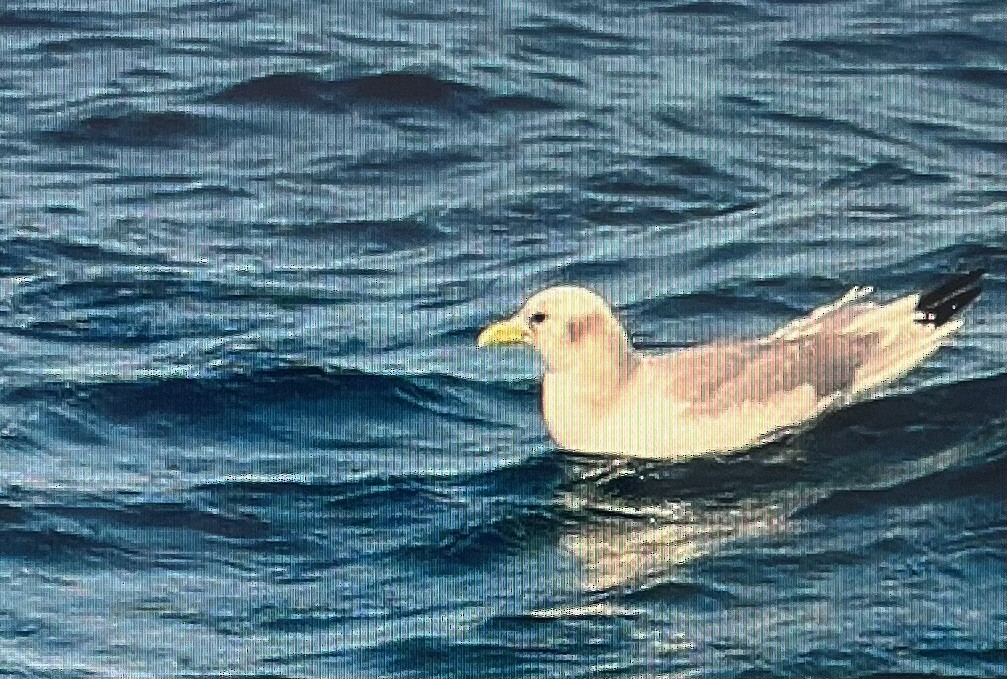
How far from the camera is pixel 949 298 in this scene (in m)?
3.93

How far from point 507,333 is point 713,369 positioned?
269mm

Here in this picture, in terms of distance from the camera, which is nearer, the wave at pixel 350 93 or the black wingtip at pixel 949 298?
the black wingtip at pixel 949 298

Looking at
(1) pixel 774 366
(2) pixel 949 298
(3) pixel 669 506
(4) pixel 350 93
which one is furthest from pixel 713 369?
(4) pixel 350 93

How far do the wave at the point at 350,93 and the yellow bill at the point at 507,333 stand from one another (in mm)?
300

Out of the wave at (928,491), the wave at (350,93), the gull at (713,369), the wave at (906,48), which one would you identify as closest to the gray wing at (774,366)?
the gull at (713,369)

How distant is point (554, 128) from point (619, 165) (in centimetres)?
10

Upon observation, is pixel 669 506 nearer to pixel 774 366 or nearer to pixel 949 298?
pixel 774 366

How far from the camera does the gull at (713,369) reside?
3.90 meters

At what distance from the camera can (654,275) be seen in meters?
3.97

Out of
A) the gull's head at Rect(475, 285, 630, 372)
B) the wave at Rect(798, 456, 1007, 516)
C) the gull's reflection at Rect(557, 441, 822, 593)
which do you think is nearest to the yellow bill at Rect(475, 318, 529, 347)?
the gull's head at Rect(475, 285, 630, 372)

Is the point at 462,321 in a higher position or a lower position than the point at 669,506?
higher

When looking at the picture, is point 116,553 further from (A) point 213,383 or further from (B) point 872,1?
(B) point 872,1

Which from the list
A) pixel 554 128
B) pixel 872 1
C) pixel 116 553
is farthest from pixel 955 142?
pixel 116 553

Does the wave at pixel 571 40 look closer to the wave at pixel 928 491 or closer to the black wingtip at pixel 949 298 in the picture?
the black wingtip at pixel 949 298
